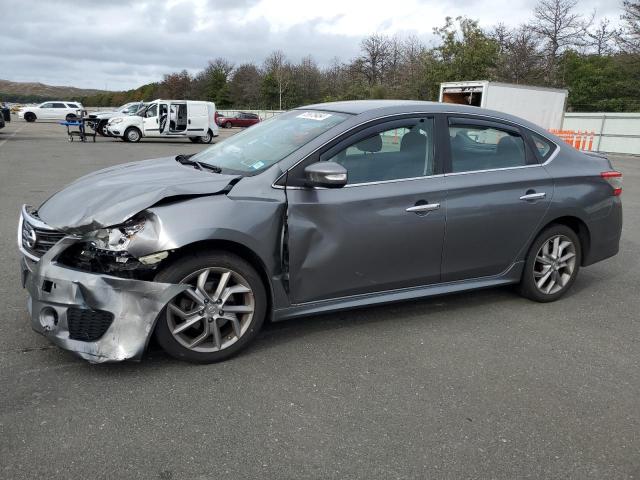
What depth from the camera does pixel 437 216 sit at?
404 centimetres

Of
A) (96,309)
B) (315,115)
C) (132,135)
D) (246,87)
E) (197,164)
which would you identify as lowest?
(132,135)

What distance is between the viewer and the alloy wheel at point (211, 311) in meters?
3.32

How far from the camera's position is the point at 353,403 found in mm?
3066

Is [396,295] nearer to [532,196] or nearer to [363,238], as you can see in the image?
[363,238]

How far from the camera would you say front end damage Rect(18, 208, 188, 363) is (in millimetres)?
3105

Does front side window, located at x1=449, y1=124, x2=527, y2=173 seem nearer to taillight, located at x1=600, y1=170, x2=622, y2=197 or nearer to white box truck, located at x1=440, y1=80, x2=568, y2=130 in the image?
taillight, located at x1=600, y1=170, x2=622, y2=197

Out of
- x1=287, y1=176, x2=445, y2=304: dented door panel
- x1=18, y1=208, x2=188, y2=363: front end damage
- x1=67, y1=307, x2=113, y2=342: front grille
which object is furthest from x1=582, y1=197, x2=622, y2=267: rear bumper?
x1=67, y1=307, x2=113, y2=342: front grille

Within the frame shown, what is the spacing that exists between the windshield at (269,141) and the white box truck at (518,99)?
17579mm

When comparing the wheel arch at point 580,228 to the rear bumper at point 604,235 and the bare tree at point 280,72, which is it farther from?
A: the bare tree at point 280,72

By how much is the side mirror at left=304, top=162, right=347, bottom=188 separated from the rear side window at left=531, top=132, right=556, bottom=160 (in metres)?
2.05

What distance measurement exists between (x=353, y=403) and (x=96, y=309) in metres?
1.54

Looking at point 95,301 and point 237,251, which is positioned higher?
point 237,251

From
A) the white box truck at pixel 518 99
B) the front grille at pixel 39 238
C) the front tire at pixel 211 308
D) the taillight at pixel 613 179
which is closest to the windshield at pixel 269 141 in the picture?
the front tire at pixel 211 308

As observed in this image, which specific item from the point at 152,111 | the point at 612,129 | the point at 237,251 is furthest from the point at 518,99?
the point at 237,251
